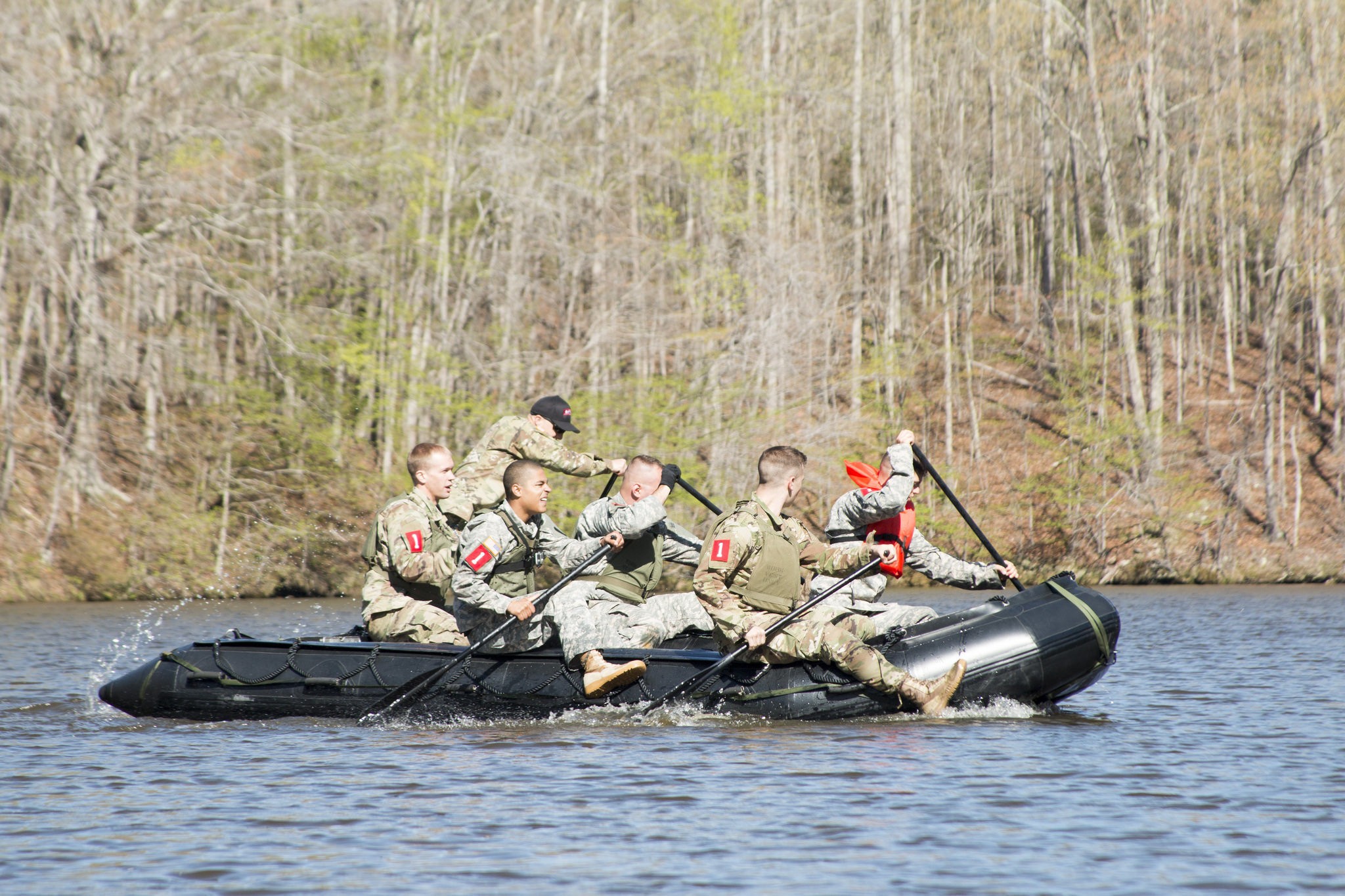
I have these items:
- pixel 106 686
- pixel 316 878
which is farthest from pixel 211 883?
pixel 106 686

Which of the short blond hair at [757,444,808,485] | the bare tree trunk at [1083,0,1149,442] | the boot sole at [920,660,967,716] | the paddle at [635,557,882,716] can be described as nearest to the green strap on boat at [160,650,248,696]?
the paddle at [635,557,882,716]

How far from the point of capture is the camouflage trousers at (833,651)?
8031 mm

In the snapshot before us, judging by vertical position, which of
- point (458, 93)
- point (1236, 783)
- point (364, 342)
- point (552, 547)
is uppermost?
point (458, 93)

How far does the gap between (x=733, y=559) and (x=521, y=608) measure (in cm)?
118

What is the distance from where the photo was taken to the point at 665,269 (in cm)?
2431

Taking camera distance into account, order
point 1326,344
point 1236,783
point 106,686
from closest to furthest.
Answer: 1. point 1236,783
2. point 106,686
3. point 1326,344

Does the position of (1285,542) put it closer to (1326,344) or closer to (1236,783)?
(1326,344)

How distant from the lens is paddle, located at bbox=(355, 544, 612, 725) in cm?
820

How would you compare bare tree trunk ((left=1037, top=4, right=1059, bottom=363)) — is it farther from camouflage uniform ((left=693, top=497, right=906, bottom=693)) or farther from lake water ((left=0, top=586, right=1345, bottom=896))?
camouflage uniform ((left=693, top=497, right=906, bottom=693))

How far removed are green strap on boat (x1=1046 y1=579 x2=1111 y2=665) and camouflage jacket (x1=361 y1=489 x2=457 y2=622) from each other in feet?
11.3

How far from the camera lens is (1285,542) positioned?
24094 millimetres

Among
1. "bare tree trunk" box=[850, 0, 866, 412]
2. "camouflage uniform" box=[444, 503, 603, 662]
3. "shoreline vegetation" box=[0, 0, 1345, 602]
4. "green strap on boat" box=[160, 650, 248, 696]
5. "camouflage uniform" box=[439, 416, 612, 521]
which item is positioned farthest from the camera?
"bare tree trunk" box=[850, 0, 866, 412]

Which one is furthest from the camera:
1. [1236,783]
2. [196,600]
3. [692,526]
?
[692,526]

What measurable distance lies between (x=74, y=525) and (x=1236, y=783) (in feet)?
54.1
